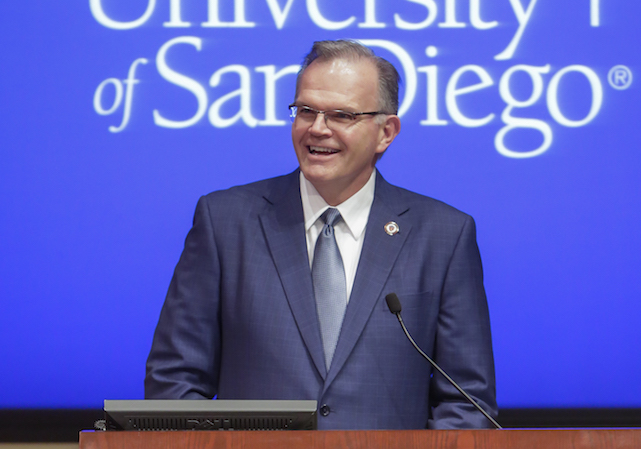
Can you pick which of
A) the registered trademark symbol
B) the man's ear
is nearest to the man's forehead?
the man's ear

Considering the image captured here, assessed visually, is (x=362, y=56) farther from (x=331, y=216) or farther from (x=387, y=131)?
(x=331, y=216)

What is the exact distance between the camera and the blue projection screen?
9.23ft

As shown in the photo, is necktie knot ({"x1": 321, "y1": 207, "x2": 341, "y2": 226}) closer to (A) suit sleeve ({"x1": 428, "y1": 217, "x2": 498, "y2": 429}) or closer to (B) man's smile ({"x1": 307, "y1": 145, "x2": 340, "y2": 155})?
(B) man's smile ({"x1": 307, "y1": 145, "x2": 340, "y2": 155})

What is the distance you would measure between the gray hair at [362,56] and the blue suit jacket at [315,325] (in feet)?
1.06

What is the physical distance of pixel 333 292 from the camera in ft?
6.31

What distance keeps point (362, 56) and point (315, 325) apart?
76cm

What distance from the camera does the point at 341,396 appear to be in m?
1.84

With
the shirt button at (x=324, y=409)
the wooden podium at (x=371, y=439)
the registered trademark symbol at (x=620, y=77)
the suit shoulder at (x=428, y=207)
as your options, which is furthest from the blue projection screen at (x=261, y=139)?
the wooden podium at (x=371, y=439)

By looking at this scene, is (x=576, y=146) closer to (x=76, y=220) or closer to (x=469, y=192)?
(x=469, y=192)

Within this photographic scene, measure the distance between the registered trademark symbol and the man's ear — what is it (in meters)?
1.23

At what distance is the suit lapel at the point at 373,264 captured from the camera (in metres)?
1.85

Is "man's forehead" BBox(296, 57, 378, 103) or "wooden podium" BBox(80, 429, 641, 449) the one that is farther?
"man's forehead" BBox(296, 57, 378, 103)

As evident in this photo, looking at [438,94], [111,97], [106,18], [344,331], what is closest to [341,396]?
[344,331]

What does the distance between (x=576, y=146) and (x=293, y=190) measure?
1.37 m
